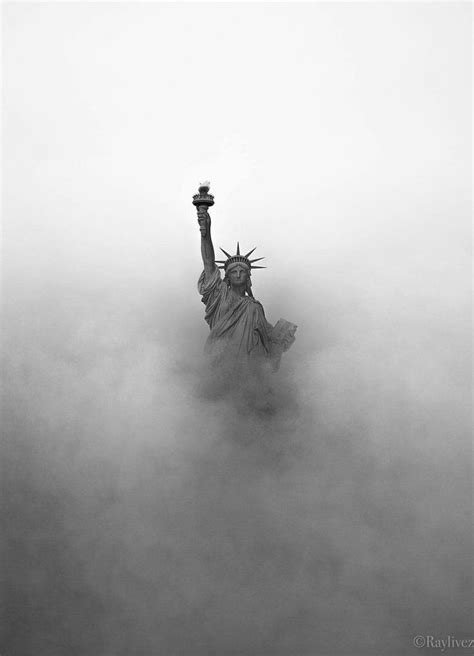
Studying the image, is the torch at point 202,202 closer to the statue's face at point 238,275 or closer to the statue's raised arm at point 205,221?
the statue's raised arm at point 205,221

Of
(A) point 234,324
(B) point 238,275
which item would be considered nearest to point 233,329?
(A) point 234,324

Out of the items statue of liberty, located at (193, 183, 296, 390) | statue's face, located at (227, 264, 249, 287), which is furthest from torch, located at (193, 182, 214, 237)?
statue's face, located at (227, 264, 249, 287)

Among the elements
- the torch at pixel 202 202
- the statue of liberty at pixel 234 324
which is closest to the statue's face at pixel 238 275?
the statue of liberty at pixel 234 324

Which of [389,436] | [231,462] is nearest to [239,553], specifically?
[231,462]

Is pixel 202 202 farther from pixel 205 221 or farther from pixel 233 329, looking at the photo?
pixel 233 329

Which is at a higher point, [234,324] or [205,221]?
[205,221]

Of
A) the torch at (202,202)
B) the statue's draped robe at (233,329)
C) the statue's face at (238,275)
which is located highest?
the torch at (202,202)

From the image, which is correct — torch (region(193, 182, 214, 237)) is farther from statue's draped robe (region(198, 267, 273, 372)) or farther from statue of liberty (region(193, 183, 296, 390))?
statue's draped robe (region(198, 267, 273, 372))
